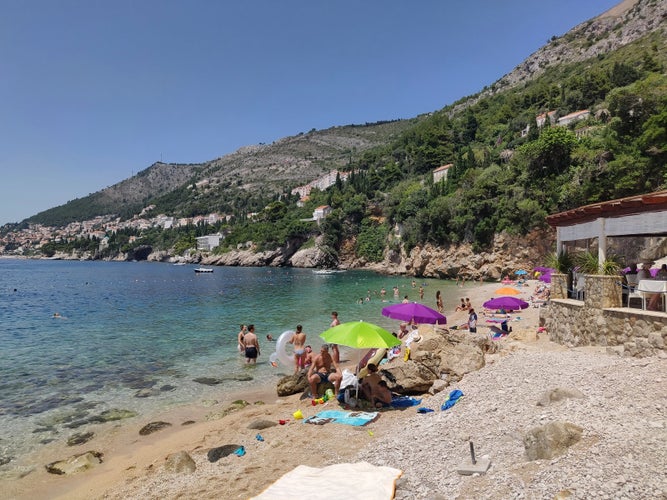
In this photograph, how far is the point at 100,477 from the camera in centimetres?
707

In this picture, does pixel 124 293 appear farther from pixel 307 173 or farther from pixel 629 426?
pixel 307 173

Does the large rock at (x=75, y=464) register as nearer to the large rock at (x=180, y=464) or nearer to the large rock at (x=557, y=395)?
the large rock at (x=180, y=464)

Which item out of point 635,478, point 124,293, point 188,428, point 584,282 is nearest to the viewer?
point 635,478

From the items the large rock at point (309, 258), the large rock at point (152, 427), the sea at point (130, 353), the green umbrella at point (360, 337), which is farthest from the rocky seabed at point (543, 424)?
the large rock at point (309, 258)

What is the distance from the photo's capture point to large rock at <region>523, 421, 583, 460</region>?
14.9ft

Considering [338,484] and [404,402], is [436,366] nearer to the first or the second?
[404,402]

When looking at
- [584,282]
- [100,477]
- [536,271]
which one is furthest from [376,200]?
[100,477]

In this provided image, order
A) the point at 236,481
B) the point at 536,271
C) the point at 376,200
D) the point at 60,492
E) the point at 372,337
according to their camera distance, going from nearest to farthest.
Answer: the point at 236,481 < the point at 60,492 < the point at 372,337 < the point at 536,271 < the point at 376,200

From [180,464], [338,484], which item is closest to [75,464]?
[180,464]

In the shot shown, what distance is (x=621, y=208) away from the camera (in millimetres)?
8938

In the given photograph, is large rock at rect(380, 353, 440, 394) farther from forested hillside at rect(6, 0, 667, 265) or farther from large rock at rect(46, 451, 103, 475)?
forested hillside at rect(6, 0, 667, 265)

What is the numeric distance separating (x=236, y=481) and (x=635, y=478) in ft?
15.5

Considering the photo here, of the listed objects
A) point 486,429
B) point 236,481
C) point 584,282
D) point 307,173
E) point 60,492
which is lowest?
point 60,492

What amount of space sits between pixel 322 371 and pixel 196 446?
3395 millimetres
